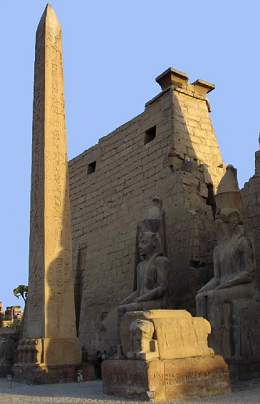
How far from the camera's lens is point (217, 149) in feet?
32.0

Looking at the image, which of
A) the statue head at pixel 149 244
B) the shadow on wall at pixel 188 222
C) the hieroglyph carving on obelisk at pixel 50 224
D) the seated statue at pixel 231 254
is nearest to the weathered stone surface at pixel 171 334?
the seated statue at pixel 231 254

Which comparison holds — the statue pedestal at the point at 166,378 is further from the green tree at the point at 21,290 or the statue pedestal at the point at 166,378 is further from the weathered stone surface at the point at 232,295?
the green tree at the point at 21,290

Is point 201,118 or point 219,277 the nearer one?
point 219,277

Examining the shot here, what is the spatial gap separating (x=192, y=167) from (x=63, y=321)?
365 centimetres

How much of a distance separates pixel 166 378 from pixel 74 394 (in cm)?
113

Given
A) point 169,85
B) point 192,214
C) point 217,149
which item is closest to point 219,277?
point 192,214

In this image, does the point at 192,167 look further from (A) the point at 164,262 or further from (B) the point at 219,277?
(B) the point at 219,277

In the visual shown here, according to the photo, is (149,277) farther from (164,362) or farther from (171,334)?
(164,362)

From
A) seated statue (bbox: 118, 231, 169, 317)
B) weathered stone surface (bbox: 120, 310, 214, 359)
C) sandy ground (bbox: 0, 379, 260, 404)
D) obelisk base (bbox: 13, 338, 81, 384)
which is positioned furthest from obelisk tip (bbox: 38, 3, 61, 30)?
sandy ground (bbox: 0, 379, 260, 404)

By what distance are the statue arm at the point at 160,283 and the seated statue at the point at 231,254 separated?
35.6 inches

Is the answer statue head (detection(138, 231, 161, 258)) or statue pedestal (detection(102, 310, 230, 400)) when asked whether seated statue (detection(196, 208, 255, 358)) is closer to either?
statue pedestal (detection(102, 310, 230, 400))

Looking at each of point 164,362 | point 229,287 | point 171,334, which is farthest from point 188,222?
point 164,362

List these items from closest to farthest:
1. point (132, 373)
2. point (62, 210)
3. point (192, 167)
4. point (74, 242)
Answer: point (132, 373) < point (62, 210) < point (192, 167) < point (74, 242)

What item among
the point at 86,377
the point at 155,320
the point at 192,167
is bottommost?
the point at 86,377
